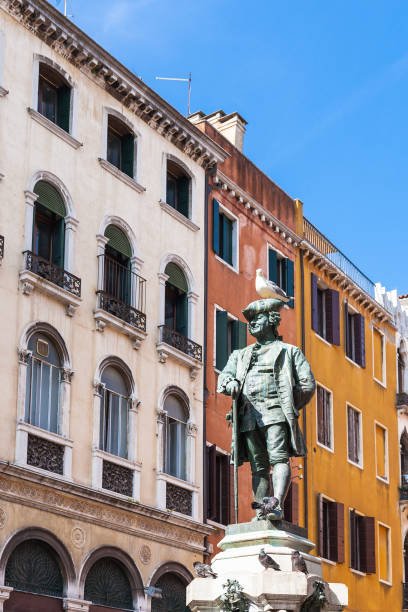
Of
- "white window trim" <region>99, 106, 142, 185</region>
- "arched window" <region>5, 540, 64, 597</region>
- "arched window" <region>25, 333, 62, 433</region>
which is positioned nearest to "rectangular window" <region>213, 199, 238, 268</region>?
"white window trim" <region>99, 106, 142, 185</region>

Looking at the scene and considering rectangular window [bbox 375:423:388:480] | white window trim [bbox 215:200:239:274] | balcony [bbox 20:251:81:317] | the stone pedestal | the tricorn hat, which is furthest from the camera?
rectangular window [bbox 375:423:388:480]

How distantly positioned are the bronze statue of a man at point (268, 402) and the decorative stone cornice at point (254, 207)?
63.8 ft

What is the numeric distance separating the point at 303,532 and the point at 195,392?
16527 millimetres

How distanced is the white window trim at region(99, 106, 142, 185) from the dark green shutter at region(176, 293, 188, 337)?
2.96 metres

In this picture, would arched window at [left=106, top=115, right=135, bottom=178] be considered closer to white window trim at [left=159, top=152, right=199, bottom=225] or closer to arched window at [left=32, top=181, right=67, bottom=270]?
white window trim at [left=159, top=152, right=199, bottom=225]

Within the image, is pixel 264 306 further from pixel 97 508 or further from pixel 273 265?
pixel 273 265

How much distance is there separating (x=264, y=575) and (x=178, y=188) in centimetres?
2041

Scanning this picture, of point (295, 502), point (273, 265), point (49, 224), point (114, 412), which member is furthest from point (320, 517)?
point (49, 224)

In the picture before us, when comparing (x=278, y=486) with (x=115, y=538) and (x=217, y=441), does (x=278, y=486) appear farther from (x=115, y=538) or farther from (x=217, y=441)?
(x=217, y=441)

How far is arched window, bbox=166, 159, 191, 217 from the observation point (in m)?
29.1

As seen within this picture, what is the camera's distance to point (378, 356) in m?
39.5

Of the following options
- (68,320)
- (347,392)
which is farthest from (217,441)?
(347,392)

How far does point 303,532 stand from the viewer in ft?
36.1

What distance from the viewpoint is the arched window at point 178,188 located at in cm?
2906
